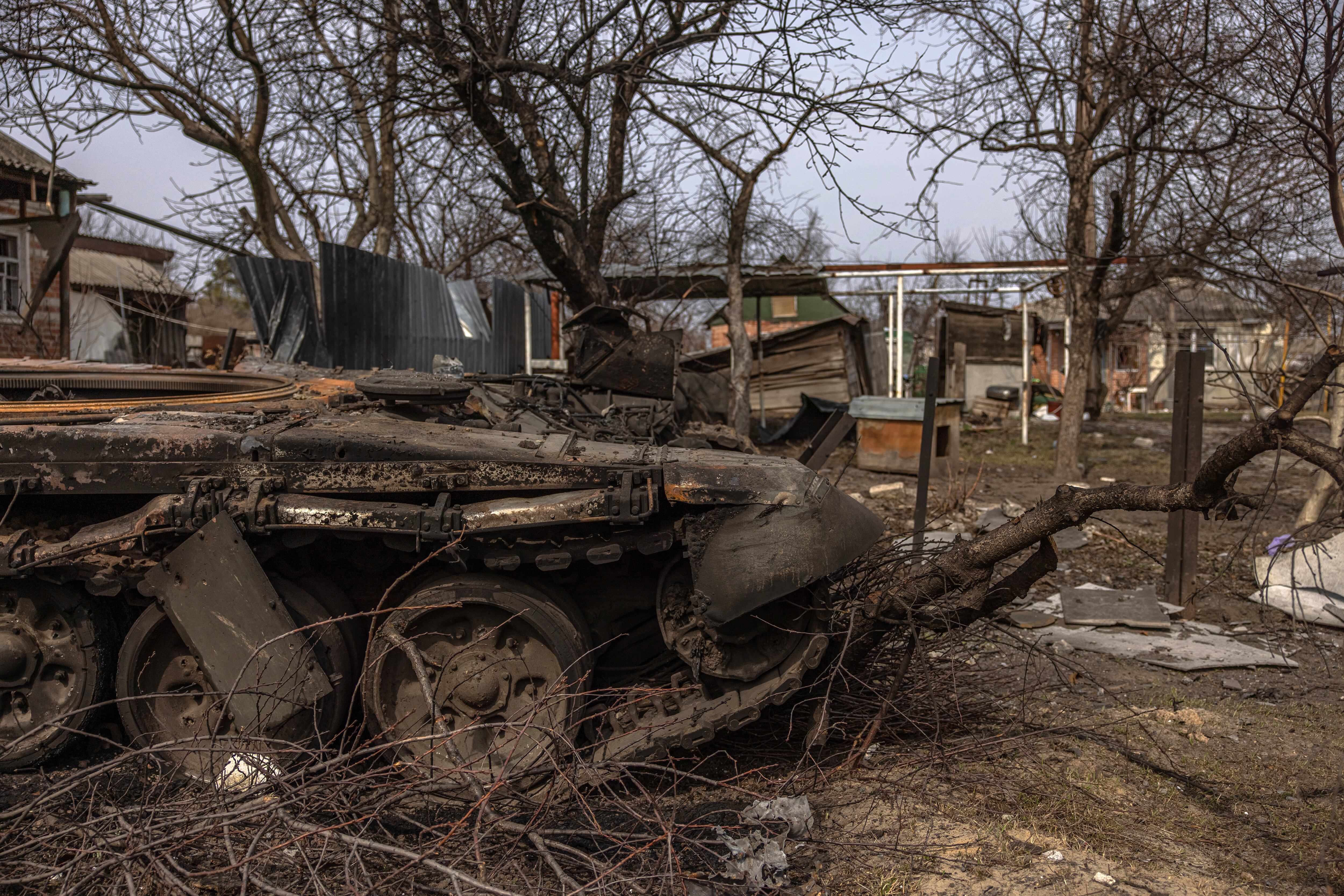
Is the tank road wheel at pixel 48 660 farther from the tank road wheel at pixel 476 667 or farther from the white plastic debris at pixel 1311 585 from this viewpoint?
the white plastic debris at pixel 1311 585

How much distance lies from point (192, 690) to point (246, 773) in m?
0.50

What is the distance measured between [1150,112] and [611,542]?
583 cm

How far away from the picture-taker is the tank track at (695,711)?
331 centimetres

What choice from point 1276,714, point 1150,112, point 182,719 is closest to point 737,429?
point 1150,112

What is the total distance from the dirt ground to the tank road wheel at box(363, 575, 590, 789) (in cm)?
113

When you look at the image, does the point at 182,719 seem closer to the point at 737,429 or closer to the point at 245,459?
the point at 245,459

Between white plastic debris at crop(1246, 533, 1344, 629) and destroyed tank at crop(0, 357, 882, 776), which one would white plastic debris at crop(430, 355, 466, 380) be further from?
white plastic debris at crop(1246, 533, 1344, 629)

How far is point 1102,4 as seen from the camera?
777 cm

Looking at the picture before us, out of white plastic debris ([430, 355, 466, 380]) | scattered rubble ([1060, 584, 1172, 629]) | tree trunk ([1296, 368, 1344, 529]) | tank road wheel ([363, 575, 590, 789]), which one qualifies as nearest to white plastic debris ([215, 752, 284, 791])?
tank road wheel ([363, 575, 590, 789])

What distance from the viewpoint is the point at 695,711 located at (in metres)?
3.43

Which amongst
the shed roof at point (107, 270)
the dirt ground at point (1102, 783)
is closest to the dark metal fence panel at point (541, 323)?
the shed roof at point (107, 270)

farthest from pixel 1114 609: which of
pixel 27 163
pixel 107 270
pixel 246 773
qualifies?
pixel 107 270

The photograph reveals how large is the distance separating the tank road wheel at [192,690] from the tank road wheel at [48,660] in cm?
12

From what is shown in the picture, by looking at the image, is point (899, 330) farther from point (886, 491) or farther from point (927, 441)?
point (927, 441)
